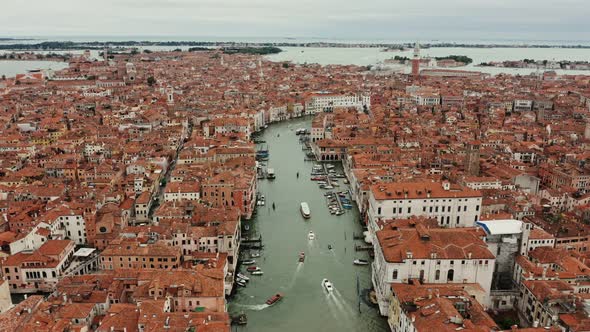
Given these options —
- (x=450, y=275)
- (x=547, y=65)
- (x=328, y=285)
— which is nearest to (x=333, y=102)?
(x=328, y=285)

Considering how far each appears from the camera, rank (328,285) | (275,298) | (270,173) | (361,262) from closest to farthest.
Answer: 1. (275,298)
2. (328,285)
3. (361,262)
4. (270,173)

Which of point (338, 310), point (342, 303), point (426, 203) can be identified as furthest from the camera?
point (426, 203)

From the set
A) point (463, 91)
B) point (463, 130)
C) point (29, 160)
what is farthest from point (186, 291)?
point (463, 91)

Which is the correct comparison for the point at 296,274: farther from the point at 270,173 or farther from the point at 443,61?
the point at 443,61

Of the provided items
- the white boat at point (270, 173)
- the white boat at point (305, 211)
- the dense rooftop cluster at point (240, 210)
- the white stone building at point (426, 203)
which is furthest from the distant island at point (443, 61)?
the white stone building at point (426, 203)

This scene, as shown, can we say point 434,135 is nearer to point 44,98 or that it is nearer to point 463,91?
point 463,91
